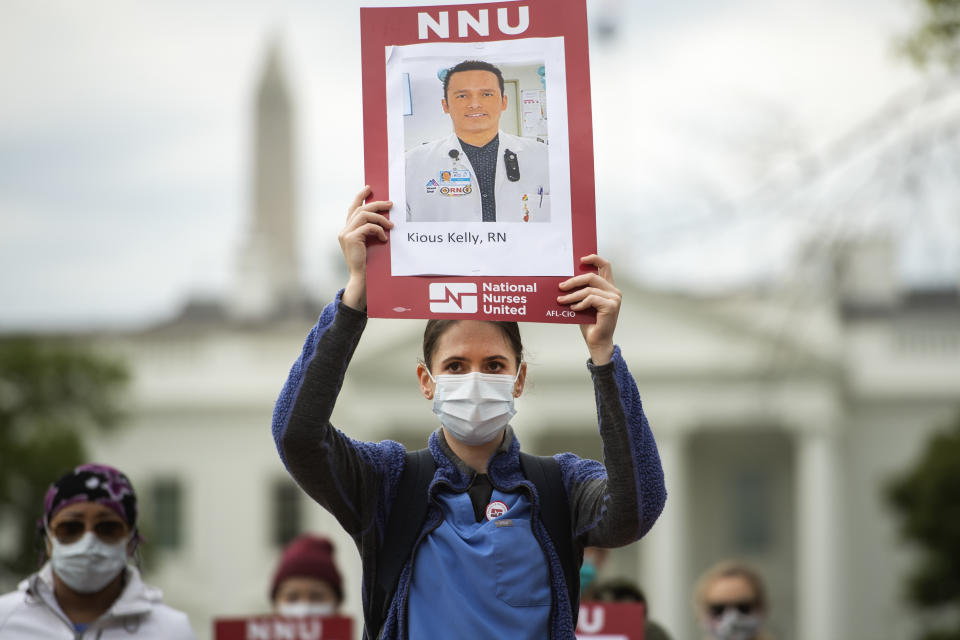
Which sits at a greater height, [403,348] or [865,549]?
[403,348]

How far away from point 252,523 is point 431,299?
3716 cm

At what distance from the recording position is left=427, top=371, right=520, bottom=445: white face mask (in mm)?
3119

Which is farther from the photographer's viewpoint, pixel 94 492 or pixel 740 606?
pixel 740 606

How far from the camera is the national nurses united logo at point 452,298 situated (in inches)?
125

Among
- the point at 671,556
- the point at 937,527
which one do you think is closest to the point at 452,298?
the point at 937,527

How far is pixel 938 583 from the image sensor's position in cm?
2786

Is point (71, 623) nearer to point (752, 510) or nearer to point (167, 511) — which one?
point (752, 510)

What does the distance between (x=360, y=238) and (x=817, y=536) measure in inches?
1358

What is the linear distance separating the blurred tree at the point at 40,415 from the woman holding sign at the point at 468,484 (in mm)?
19754

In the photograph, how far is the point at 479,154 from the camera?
3271 millimetres

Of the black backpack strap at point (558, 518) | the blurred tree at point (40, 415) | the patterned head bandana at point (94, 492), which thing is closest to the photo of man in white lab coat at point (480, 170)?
the black backpack strap at point (558, 518)

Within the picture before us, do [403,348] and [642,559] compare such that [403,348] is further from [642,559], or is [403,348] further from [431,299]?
[431,299]

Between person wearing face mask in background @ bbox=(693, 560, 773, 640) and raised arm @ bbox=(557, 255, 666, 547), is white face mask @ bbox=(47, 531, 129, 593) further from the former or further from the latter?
person wearing face mask in background @ bbox=(693, 560, 773, 640)

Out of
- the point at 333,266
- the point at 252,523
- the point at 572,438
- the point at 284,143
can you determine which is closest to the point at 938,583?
the point at 572,438
